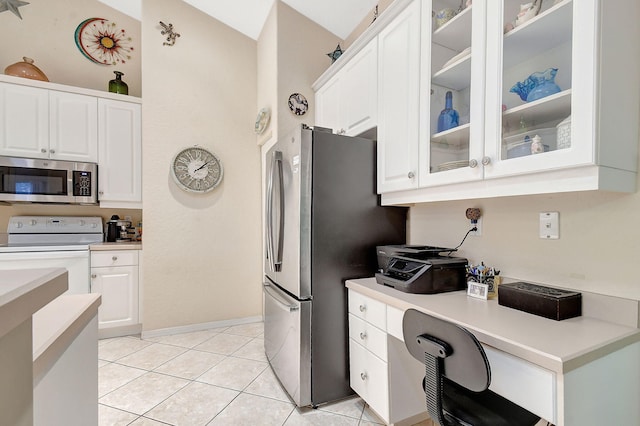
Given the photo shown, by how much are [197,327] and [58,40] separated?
10.8 ft

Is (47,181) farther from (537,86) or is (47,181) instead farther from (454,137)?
(537,86)

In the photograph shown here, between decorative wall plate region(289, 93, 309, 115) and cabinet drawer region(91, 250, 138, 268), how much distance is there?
2.05m

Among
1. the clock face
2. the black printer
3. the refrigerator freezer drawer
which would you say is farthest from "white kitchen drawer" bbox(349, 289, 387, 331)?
the clock face

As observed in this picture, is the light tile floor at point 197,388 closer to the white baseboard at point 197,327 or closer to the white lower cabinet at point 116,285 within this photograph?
the white baseboard at point 197,327

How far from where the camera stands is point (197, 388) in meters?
2.05

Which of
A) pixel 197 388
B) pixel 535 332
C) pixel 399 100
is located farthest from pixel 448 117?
pixel 197 388

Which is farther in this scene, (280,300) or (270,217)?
(270,217)

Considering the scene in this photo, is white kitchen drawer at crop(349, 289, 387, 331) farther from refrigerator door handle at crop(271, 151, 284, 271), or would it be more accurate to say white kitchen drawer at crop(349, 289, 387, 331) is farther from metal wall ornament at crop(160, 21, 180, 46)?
metal wall ornament at crop(160, 21, 180, 46)

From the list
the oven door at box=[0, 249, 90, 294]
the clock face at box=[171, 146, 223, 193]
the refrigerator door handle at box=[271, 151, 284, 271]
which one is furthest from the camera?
the clock face at box=[171, 146, 223, 193]

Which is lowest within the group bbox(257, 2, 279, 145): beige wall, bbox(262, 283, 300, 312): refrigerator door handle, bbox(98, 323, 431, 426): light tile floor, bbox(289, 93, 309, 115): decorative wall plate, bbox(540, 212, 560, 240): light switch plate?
bbox(98, 323, 431, 426): light tile floor

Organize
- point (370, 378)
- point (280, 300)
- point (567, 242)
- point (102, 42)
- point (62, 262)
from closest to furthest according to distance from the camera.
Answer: point (567, 242) < point (370, 378) < point (280, 300) < point (62, 262) < point (102, 42)

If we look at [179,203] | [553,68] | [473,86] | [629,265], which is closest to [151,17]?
[179,203]

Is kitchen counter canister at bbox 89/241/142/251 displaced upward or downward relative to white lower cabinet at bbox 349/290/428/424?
upward

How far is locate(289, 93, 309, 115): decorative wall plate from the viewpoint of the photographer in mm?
2812
